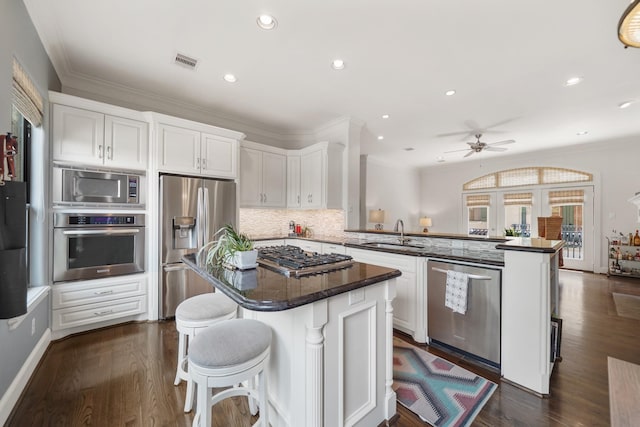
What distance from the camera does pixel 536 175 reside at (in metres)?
6.62

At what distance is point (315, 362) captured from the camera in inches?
46.1

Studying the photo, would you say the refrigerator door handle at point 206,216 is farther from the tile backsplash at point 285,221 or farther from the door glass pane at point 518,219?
the door glass pane at point 518,219

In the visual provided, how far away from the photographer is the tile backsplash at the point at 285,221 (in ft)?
14.3

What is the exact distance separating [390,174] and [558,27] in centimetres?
580

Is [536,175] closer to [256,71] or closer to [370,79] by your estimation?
[370,79]

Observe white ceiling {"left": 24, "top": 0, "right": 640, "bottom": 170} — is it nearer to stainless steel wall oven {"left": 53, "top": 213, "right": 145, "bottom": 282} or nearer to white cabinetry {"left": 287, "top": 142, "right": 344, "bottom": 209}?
white cabinetry {"left": 287, "top": 142, "right": 344, "bottom": 209}

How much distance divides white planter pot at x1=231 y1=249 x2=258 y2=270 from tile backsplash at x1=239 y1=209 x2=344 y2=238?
278cm

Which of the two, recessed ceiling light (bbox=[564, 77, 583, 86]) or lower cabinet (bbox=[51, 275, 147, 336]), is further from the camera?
recessed ceiling light (bbox=[564, 77, 583, 86])

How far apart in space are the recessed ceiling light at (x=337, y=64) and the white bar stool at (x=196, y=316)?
8.23 ft

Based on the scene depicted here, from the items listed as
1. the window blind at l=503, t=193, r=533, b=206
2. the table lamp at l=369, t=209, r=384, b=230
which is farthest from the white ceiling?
the window blind at l=503, t=193, r=533, b=206

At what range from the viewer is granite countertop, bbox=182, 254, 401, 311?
40.9 inches

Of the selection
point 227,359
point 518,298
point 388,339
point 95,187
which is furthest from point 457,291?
point 95,187

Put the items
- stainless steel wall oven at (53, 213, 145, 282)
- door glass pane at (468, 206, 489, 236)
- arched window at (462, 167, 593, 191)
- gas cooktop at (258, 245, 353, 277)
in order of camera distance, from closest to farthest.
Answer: gas cooktop at (258, 245, 353, 277) → stainless steel wall oven at (53, 213, 145, 282) → arched window at (462, 167, 593, 191) → door glass pane at (468, 206, 489, 236)

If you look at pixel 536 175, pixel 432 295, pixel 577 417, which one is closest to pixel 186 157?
pixel 432 295
